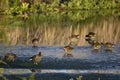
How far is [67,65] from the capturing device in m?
13.1

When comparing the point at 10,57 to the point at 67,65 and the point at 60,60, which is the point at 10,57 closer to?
the point at 60,60

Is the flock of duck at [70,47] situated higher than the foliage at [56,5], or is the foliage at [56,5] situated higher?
the foliage at [56,5]

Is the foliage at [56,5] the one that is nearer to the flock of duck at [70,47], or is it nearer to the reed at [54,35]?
the reed at [54,35]

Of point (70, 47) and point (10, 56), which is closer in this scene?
point (10, 56)

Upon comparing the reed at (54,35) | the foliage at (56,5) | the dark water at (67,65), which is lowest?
the dark water at (67,65)

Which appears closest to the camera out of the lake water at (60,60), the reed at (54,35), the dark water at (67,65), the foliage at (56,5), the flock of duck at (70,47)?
the dark water at (67,65)

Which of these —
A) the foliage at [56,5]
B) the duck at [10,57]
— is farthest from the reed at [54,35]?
the foliage at [56,5]

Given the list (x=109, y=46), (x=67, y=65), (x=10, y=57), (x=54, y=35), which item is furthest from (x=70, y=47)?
(x=54, y=35)

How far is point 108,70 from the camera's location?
12.5 m

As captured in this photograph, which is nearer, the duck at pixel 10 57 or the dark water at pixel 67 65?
the dark water at pixel 67 65

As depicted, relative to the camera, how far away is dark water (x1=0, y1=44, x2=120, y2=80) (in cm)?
1174

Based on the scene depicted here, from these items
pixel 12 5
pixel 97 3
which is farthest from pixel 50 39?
pixel 97 3

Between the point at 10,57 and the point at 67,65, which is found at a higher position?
the point at 10,57

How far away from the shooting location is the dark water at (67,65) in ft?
38.5
